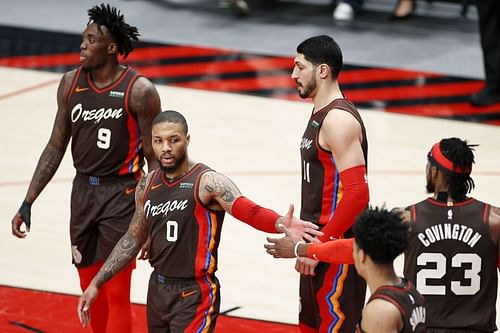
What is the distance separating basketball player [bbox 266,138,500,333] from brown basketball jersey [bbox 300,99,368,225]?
0.54 m

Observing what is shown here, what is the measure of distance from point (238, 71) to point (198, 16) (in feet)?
7.76

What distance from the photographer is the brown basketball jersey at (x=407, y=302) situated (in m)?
4.97

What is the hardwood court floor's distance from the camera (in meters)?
8.88

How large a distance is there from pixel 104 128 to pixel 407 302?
111 inches

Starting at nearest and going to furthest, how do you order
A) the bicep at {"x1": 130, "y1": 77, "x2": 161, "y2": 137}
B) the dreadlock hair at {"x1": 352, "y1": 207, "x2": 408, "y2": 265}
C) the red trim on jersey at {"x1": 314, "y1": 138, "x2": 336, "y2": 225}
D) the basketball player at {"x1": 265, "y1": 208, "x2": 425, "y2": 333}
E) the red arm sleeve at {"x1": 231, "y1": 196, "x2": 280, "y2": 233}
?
the basketball player at {"x1": 265, "y1": 208, "x2": 425, "y2": 333}
the dreadlock hair at {"x1": 352, "y1": 207, "x2": 408, "y2": 265}
the red arm sleeve at {"x1": 231, "y1": 196, "x2": 280, "y2": 233}
the red trim on jersey at {"x1": 314, "y1": 138, "x2": 336, "y2": 225}
the bicep at {"x1": 130, "y1": 77, "x2": 161, "y2": 137}

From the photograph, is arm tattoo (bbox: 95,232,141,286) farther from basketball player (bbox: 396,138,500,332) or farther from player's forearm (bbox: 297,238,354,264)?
basketball player (bbox: 396,138,500,332)

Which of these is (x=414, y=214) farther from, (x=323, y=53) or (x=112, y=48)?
(x=112, y=48)

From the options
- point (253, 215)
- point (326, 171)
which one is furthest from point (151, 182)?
point (326, 171)

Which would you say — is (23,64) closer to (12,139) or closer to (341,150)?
(12,139)

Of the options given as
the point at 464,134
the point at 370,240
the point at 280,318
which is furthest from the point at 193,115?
the point at 370,240

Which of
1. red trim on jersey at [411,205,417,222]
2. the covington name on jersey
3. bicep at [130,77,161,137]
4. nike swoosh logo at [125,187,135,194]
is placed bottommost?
the covington name on jersey

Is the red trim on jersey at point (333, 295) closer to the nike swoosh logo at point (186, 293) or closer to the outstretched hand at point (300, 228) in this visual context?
the outstretched hand at point (300, 228)

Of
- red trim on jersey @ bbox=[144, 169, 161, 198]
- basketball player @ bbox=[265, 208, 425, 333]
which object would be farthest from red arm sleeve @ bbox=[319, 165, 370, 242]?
basketball player @ bbox=[265, 208, 425, 333]

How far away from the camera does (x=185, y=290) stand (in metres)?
6.34
